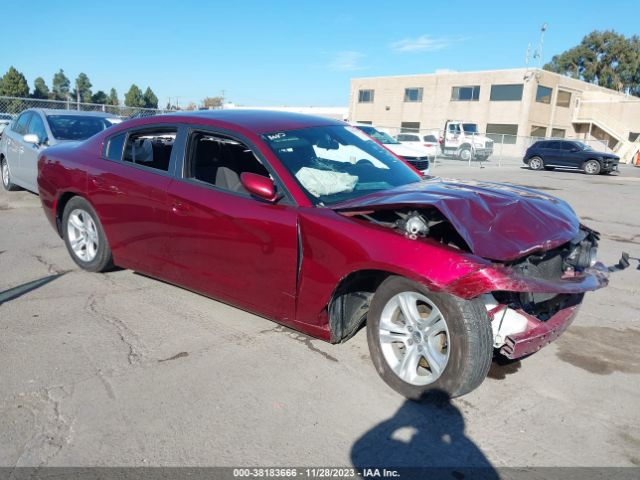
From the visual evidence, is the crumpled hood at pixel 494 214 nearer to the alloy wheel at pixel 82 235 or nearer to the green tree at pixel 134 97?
the alloy wheel at pixel 82 235

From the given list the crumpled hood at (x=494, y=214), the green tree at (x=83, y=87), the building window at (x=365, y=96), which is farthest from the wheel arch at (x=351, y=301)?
the green tree at (x=83, y=87)

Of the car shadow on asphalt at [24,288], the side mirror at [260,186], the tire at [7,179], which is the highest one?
the side mirror at [260,186]

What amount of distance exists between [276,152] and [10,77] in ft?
229

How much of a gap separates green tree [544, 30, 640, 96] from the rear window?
274ft

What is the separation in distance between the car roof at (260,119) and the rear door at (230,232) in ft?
0.55

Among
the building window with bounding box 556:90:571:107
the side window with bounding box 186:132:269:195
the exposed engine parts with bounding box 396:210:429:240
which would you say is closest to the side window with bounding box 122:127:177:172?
the side window with bounding box 186:132:269:195

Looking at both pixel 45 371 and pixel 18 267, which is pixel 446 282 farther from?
pixel 18 267

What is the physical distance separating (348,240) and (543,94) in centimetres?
4536

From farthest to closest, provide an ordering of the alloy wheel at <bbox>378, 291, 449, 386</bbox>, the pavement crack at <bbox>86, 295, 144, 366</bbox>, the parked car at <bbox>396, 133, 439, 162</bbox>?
the parked car at <bbox>396, 133, 439, 162</bbox> → the pavement crack at <bbox>86, 295, 144, 366</bbox> → the alloy wheel at <bbox>378, 291, 449, 386</bbox>

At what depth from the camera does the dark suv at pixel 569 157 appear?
81.1 ft

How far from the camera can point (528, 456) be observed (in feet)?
8.68

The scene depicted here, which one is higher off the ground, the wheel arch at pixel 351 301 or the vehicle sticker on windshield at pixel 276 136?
the vehicle sticker on windshield at pixel 276 136

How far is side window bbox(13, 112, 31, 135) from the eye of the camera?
9.39 metres

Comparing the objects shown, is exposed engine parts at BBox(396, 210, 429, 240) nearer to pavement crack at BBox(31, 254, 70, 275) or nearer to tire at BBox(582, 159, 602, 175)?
pavement crack at BBox(31, 254, 70, 275)
